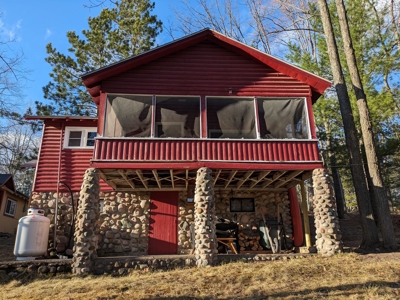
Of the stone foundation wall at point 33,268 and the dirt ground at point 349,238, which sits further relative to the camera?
the dirt ground at point 349,238

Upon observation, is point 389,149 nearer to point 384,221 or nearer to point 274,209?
point 384,221

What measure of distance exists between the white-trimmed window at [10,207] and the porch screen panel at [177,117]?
1190 cm

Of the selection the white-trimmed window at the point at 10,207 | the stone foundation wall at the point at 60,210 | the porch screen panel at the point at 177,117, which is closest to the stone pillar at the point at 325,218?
the porch screen panel at the point at 177,117

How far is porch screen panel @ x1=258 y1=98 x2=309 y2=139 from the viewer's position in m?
9.60

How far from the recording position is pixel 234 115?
385 inches

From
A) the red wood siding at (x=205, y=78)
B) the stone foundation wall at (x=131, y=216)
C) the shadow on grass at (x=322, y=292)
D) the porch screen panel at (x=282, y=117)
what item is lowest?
the shadow on grass at (x=322, y=292)

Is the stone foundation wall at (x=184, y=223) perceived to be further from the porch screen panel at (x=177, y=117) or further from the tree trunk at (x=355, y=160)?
the tree trunk at (x=355, y=160)

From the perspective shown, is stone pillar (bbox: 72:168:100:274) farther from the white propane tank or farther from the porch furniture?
the porch furniture

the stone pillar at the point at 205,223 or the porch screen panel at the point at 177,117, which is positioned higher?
the porch screen panel at the point at 177,117

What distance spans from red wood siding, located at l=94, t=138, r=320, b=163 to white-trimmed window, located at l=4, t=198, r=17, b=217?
11.0 meters

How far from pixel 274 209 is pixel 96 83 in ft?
24.3

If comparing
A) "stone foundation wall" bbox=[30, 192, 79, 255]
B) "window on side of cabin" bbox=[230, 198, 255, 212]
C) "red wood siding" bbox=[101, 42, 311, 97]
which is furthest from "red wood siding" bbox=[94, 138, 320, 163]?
"stone foundation wall" bbox=[30, 192, 79, 255]

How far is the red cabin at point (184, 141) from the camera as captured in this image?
8.97 m

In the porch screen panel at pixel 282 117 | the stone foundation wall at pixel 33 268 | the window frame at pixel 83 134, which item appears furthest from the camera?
the window frame at pixel 83 134
